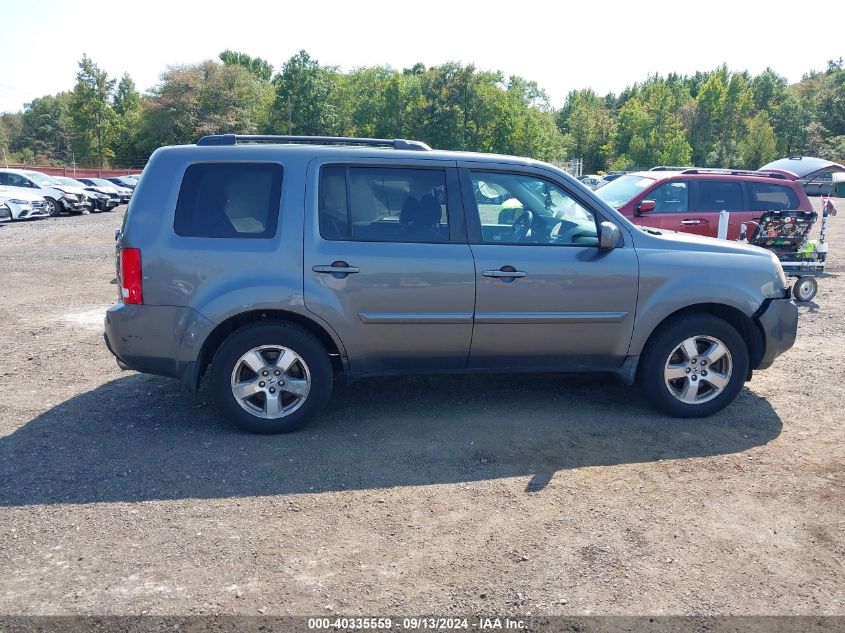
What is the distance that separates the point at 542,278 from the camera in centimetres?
521

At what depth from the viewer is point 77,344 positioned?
7.66m

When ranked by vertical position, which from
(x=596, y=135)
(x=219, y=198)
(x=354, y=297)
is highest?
(x=596, y=135)

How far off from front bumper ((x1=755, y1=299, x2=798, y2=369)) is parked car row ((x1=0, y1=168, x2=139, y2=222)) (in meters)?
23.9

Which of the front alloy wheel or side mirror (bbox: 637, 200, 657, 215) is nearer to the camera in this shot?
the front alloy wheel

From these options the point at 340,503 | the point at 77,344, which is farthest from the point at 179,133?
the point at 340,503

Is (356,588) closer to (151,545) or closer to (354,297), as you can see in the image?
(151,545)

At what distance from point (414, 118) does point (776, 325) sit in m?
67.8

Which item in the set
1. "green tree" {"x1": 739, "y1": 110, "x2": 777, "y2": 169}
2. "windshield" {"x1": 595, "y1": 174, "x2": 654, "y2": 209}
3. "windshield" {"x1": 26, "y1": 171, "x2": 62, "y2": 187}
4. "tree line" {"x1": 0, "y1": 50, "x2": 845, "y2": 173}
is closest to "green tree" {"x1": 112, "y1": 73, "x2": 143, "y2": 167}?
"tree line" {"x1": 0, "y1": 50, "x2": 845, "y2": 173}

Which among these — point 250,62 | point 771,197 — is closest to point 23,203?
point 771,197

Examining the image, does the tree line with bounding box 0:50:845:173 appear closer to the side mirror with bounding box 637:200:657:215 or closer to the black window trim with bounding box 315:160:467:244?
the side mirror with bounding box 637:200:657:215

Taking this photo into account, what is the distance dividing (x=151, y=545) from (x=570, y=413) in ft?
10.7

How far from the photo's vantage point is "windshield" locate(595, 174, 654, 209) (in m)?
11.1

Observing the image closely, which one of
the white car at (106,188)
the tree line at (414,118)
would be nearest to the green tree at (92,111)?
the tree line at (414,118)

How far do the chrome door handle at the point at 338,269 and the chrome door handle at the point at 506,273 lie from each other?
2.98 feet
